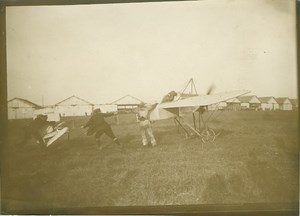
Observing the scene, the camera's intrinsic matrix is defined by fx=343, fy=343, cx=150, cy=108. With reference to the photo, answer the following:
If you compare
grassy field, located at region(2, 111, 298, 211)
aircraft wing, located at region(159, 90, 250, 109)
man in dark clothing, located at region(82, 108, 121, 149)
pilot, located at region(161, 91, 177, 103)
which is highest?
pilot, located at region(161, 91, 177, 103)

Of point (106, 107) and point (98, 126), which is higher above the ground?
point (106, 107)

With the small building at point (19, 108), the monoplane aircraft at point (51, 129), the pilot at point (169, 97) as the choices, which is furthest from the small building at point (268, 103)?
the small building at point (19, 108)

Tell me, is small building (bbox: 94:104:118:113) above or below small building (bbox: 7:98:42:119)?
below

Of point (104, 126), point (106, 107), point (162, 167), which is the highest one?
point (106, 107)

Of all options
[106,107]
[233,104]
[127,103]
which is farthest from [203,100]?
[106,107]

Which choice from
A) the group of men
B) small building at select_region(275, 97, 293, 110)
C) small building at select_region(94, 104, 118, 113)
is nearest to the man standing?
the group of men

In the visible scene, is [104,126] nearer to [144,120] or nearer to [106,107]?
[106,107]

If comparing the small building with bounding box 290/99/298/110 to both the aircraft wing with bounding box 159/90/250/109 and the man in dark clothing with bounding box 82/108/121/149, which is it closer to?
the aircraft wing with bounding box 159/90/250/109
